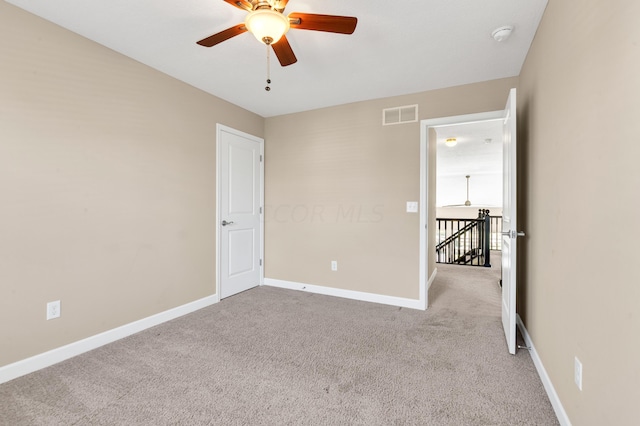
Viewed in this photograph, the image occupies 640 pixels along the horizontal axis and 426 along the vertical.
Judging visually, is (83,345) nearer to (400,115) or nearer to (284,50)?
(284,50)

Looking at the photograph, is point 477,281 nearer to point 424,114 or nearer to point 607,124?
point 424,114

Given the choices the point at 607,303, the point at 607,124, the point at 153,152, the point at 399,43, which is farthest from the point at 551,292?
the point at 153,152

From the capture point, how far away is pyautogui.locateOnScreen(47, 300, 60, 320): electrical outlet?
7.12ft

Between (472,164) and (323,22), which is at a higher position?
(472,164)

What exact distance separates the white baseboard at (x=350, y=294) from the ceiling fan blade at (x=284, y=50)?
2.80 metres

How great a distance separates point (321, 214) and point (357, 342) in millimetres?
1873

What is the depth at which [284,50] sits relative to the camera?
1987 millimetres

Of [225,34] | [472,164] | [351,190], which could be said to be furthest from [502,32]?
[472,164]

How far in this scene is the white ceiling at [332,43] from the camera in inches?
78.0

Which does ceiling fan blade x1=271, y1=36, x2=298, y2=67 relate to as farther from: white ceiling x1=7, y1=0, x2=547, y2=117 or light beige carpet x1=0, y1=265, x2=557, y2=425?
light beige carpet x1=0, y1=265, x2=557, y2=425

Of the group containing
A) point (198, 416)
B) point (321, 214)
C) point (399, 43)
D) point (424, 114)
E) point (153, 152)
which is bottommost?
point (198, 416)

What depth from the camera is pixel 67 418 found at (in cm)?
162

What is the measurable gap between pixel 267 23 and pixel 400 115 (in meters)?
2.23

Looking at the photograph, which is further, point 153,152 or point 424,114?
point 424,114
